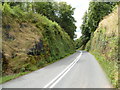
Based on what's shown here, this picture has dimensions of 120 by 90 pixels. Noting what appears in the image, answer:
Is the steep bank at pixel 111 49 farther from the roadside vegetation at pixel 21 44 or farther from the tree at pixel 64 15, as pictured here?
the tree at pixel 64 15

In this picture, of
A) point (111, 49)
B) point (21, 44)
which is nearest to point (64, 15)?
point (21, 44)

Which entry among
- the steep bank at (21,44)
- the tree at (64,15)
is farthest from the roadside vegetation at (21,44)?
the tree at (64,15)

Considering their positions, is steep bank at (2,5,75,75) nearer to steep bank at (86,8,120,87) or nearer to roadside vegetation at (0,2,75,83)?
roadside vegetation at (0,2,75,83)

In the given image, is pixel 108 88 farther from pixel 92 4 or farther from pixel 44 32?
pixel 92 4

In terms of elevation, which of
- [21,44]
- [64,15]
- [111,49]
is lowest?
[111,49]

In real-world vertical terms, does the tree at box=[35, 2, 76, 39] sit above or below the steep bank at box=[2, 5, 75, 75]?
above

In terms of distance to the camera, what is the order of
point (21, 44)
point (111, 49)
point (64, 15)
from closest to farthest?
point (111, 49) < point (21, 44) < point (64, 15)

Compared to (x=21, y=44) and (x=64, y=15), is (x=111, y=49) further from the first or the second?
(x=64, y=15)

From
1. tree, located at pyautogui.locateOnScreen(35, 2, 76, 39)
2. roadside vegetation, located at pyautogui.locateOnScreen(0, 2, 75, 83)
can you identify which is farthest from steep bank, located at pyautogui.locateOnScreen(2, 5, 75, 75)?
tree, located at pyautogui.locateOnScreen(35, 2, 76, 39)

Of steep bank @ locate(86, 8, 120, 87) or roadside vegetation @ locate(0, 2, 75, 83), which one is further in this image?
roadside vegetation @ locate(0, 2, 75, 83)

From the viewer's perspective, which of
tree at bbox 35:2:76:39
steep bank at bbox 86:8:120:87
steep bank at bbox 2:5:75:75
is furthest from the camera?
tree at bbox 35:2:76:39

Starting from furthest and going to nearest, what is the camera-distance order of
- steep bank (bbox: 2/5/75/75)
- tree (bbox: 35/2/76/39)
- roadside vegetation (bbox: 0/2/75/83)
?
1. tree (bbox: 35/2/76/39)
2. steep bank (bbox: 2/5/75/75)
3. roadside vegetation (bbox: 0/2/75/83)

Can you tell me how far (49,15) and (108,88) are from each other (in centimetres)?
→ 2897

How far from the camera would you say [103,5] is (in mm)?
33156
